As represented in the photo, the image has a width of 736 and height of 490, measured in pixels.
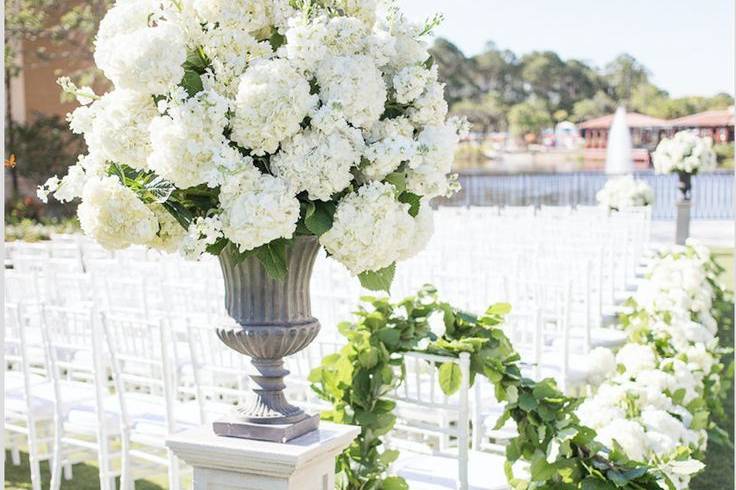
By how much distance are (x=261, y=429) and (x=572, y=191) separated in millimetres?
25011

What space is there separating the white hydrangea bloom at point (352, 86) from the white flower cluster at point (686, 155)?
34.4 ft

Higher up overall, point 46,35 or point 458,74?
point 458,74

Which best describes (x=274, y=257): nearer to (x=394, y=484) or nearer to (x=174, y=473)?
(x=394, y=484)

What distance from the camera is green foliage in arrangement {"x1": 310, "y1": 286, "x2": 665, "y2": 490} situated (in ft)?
9.11

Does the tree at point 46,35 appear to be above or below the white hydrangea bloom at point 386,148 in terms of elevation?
above

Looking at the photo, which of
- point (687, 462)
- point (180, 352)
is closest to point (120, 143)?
point (687, 462)

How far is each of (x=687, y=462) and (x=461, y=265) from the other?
417 centimetres

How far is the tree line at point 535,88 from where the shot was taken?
44688mm

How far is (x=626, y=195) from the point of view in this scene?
12.8 m

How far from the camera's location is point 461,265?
7070mm

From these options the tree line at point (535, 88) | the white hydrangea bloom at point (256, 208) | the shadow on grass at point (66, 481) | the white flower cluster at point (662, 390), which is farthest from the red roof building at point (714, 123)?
the white hydrangea bloom at point (256, 208)

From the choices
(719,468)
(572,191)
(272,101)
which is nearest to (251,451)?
(272,101)

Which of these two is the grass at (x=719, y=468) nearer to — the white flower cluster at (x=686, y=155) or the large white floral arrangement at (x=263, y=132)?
the large white floral arrangement at (x=263, y=132)

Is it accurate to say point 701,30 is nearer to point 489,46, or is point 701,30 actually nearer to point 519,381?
point 489,46
